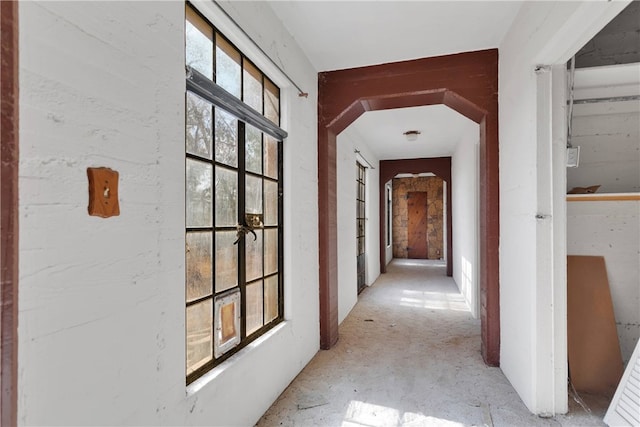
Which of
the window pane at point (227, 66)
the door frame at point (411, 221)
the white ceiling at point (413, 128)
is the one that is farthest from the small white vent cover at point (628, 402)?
the door frame at point (411, 221)

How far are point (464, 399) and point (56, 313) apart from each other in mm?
2397

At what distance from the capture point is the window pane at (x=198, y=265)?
1.56 m

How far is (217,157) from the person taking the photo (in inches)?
69.9

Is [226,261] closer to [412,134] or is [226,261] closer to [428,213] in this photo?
[412,134]

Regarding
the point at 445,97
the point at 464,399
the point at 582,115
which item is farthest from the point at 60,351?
the point at 582,115

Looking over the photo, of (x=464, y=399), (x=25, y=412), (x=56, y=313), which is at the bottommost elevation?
(x=464, y=399)

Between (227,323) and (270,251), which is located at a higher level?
(270,251)

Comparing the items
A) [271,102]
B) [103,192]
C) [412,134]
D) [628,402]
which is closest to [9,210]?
[103,192]

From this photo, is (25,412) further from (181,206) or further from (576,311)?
(576,311)

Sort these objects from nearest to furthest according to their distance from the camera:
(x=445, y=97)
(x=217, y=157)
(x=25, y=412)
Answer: (x=25, y=412) < (x=217, y=157) < (x=445, y=97)

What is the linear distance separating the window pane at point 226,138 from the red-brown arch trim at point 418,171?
19.6 feet

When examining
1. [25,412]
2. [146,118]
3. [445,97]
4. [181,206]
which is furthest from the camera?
[445,97]

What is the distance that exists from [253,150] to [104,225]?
4.02ft

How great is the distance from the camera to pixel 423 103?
318 cm
